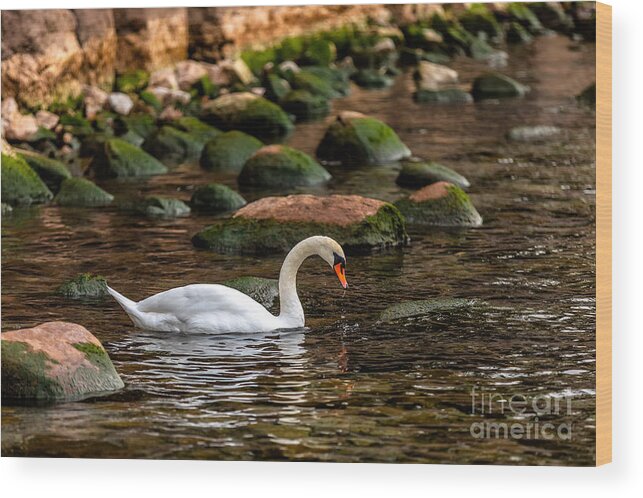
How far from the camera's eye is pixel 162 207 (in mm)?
12242

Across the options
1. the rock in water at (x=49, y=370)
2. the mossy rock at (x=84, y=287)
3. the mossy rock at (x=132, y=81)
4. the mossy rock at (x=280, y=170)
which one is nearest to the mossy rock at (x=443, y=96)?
the mossy rock at (x=280, y=170)

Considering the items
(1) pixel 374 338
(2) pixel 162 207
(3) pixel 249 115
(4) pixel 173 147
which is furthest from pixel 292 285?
(4) pixel 173 147

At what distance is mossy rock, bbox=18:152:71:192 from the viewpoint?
1255cm

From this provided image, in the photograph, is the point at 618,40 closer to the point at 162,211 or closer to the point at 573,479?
the point at 573,479

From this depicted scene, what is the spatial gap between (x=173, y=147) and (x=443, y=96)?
7.52 ft

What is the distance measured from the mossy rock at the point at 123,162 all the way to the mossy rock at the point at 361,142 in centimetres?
142

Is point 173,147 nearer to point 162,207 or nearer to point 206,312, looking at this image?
point 162,207

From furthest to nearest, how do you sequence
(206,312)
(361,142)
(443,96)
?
(361,142) → (443,96) → (206,312)

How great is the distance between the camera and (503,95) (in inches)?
484

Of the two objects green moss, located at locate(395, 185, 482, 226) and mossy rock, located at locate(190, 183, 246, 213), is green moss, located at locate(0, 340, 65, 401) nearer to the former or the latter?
mossy rock, located at locate(190, 183, 246, 213)

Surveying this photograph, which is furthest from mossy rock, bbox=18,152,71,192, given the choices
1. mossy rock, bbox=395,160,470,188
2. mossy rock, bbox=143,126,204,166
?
mossy rock, bbox=395,160,470,188

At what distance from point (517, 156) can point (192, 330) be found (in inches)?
173

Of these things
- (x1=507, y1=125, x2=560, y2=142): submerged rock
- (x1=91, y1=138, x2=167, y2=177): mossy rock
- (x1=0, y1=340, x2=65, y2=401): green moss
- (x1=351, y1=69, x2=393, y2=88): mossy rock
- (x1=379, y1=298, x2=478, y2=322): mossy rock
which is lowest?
(x1=0, y1=340, x2=65, y2=401): green moss

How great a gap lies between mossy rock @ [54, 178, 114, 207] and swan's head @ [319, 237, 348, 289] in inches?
129
